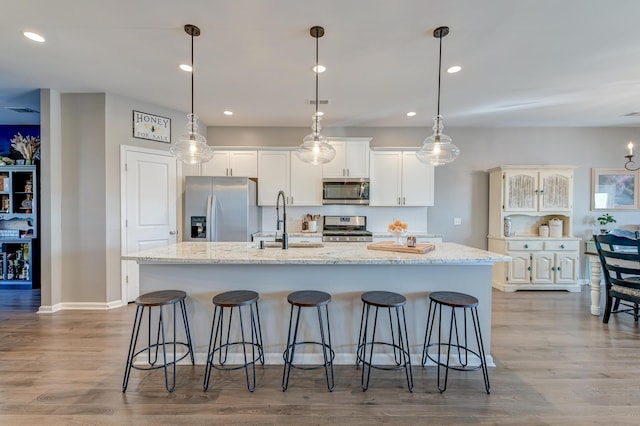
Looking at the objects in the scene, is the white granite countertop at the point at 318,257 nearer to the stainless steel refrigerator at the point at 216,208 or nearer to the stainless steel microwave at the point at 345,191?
the stainless steel refrigerator at the point at 216,208

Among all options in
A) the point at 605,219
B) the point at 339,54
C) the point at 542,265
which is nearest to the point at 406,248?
the point at 339,54

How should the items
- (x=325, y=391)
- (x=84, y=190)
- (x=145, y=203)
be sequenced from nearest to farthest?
1. (x=325, y=391)
2. (x=84, y=190)
3. (x=145, y=203)

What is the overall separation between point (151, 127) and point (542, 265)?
6359mm

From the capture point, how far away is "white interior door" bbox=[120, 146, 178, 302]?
386cm

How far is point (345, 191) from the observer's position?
475cm

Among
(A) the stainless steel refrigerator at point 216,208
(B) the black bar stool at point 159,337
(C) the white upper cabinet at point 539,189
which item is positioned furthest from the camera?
(C) the white upper cabinet at point 539,189

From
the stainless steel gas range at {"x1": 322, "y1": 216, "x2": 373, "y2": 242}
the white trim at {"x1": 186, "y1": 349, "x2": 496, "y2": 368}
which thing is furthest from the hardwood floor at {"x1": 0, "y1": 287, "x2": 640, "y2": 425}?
the stainless steel gas range at {"x1": 322, "y1": 216, "x2": 373, "y2": 242}

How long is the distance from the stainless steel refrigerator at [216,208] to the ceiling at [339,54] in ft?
3.66

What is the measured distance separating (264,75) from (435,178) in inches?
135

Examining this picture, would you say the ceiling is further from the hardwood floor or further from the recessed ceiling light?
the hardwood floor

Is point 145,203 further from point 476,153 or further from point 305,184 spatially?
point 476,153

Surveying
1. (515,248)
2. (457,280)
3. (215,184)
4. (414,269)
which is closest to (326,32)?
(414,269)

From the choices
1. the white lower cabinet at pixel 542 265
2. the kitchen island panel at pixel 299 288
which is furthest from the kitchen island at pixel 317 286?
the white lower cabinet at pixel 542 265

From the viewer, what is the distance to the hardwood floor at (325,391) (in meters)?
1.80
